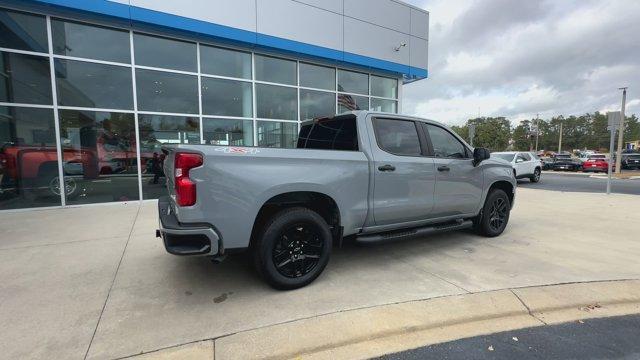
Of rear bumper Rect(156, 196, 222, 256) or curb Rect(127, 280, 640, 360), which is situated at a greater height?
rear bumper Rect(156, 196, 222, 256)

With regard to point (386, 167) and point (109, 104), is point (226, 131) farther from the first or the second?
point (386, 167)

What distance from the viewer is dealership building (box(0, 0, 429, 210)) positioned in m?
7.81

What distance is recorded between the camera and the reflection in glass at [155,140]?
8.98 meters

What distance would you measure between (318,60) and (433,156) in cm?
789

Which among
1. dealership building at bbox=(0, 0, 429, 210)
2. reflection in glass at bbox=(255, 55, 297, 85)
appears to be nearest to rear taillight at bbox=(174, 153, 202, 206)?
dealership building at bbox=(0, 0, 429, 210)

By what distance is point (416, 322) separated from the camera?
287cm

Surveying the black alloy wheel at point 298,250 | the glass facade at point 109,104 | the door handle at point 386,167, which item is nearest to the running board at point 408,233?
the black alloy wheel at point 298,250

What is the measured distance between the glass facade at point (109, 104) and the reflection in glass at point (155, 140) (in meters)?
0.03

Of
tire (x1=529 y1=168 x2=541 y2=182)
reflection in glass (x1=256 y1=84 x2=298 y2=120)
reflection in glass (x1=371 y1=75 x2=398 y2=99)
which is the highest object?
reflection in glass (x1=371 y1=75 x2=398 y2=99)

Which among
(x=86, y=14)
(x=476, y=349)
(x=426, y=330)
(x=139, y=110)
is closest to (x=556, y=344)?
(x=476, y=349)

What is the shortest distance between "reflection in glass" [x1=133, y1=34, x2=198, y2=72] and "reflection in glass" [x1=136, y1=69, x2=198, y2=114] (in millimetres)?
243

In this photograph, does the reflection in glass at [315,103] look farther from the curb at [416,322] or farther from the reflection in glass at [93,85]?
the curb at [416,322]

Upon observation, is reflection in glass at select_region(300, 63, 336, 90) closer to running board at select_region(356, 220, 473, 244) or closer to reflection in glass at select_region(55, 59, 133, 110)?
reflection in glass at select_region(55, 59, 133, 110)

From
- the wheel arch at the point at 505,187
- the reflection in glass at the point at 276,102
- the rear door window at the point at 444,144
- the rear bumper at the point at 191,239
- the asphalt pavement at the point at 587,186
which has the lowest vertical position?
the asphalt pavement at the point at 587,186
